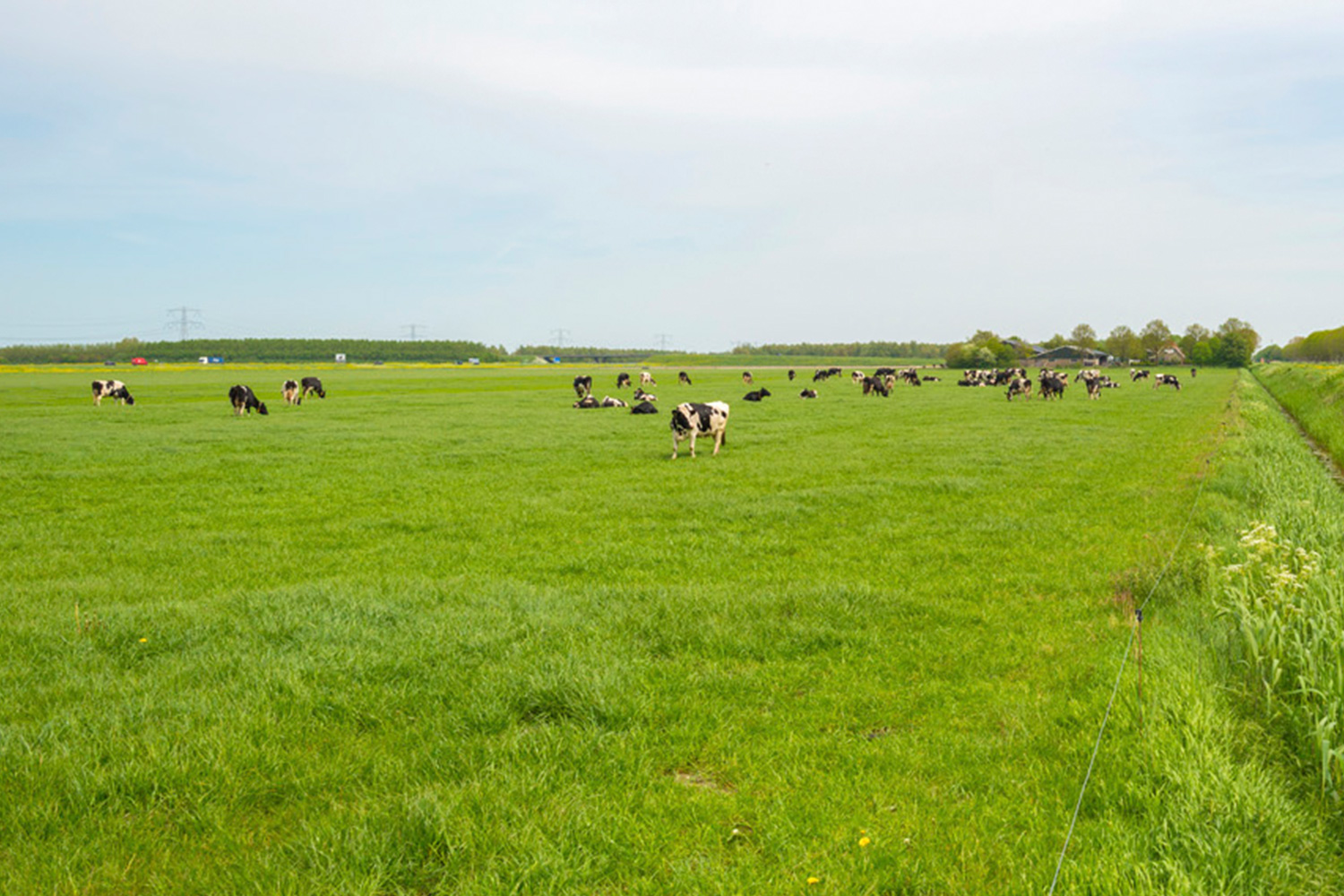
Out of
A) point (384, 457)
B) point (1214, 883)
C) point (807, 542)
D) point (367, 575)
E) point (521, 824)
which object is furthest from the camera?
point (384, 457)

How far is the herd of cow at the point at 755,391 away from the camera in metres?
21.1

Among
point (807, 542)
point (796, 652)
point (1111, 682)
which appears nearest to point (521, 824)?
point (796, 652)

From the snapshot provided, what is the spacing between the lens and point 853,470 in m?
18.1

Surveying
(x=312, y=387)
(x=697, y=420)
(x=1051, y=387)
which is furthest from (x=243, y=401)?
(x=1051, y=387)

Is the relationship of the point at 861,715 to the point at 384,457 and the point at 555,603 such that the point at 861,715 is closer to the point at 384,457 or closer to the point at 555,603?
the point at 555,603

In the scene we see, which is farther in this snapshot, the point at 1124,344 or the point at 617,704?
the point at 1124,344

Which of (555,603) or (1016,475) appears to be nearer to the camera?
(555,603)

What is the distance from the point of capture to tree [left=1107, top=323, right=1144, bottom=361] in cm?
17100

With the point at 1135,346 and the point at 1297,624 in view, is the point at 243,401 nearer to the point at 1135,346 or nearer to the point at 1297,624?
the point at 1297,624

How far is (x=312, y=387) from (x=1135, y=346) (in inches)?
6951

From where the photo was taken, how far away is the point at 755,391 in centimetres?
5156

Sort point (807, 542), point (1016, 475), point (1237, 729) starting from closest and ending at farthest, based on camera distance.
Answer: point (1237, 729) < point (807, 542) < point (1016, 475)

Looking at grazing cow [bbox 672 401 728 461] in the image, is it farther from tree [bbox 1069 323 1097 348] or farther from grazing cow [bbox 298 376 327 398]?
tree [bbox 1069 323 1097 348]

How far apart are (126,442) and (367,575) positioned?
1859 cm
